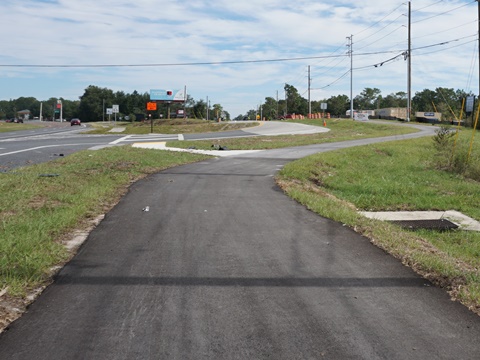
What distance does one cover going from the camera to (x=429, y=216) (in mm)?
10844

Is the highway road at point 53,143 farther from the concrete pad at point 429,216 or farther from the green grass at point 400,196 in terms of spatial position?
the concrete pad at point 429,216

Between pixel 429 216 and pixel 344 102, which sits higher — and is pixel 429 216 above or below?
below

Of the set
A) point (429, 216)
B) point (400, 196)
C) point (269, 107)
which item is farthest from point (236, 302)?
point (269, 107)

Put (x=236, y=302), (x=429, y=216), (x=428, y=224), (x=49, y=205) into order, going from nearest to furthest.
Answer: (x=236, y=302) → (x=49, y=205) → (x=428, y=224) → (x=429, y=216)

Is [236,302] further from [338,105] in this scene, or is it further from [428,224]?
[338,105]

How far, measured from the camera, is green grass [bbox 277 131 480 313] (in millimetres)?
5789

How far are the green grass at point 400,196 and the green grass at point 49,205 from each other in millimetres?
4309

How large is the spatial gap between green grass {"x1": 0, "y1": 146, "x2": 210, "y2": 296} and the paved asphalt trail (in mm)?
390

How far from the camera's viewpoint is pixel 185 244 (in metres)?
6.59

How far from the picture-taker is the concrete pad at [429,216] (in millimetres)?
10126

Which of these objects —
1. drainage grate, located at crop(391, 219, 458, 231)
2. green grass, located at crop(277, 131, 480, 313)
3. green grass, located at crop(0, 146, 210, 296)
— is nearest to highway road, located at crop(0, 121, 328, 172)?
green grass, located at crop(0, 146, 210, 296)

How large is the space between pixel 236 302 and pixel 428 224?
22.4 ft

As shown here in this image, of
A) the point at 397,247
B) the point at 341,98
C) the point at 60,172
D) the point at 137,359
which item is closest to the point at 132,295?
the point at 137,359

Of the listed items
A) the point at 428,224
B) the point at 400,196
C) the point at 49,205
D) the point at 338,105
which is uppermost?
the point at 338,105
